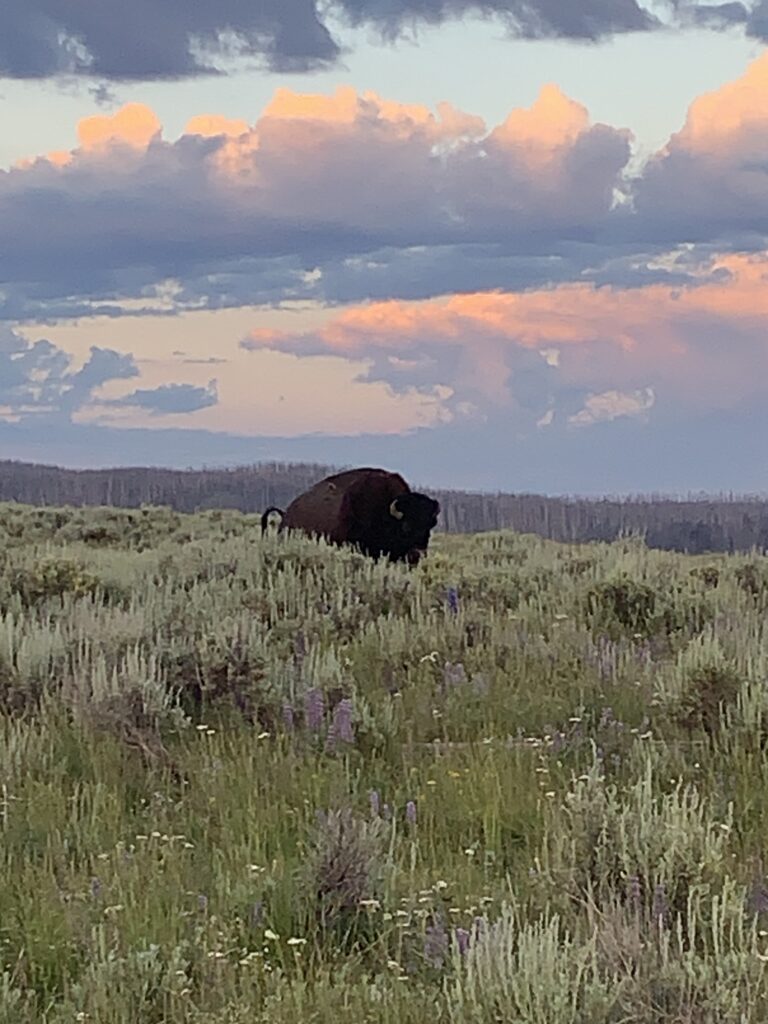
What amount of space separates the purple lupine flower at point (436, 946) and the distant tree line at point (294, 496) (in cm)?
7518

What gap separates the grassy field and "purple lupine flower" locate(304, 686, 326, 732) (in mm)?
26

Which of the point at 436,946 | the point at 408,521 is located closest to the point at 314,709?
the point at 436,946

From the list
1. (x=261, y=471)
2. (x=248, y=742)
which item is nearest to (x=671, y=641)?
(x=248, y=742)

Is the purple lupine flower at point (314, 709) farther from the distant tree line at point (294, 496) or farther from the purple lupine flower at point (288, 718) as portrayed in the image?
the distant tree line at point (294, 496)

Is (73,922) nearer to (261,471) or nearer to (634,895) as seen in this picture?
(634,895)

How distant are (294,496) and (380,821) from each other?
256ft

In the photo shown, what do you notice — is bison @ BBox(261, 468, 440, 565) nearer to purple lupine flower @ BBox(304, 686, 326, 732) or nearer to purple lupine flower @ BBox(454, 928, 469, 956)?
purple lupine flower @ BBox(304, 686, 326, 732)

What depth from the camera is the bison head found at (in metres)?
18.2

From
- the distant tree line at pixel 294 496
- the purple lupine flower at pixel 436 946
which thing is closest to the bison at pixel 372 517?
the purple lupine flower at pixel 436 946

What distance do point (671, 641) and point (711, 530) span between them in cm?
7197

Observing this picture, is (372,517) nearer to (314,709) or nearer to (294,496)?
(314,709)

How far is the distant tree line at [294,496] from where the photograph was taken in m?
84.4

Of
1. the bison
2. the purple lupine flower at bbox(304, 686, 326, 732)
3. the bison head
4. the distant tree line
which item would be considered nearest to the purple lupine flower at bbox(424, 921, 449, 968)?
the purple lupine flower at bbox(304, 686, 326, 732)

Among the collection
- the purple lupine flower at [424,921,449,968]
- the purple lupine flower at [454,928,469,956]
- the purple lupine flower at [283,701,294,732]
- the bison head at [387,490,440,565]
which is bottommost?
the purple lupine flower at [424,921,449,968]
